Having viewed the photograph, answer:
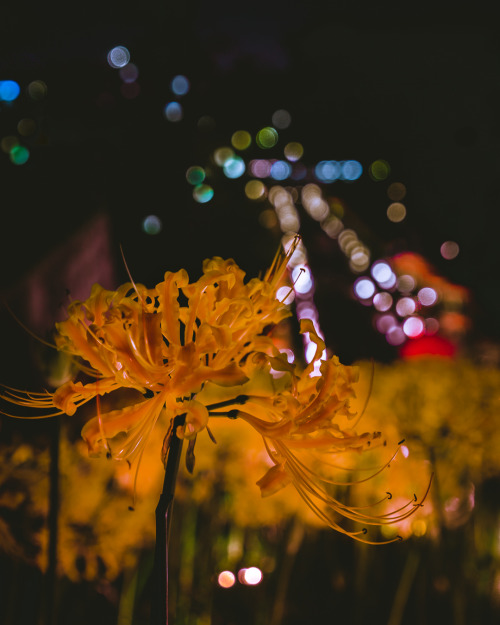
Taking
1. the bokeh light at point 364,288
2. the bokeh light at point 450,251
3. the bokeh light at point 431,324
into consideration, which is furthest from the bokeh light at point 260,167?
the bokeh light at point 450,251

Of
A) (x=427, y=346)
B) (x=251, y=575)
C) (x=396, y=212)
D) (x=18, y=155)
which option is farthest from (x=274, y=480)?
(x=427, y=346)

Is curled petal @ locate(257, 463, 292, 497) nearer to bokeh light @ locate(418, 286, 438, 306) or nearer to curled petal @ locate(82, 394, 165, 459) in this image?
curled petal @ locate(82, 394, 165, 459)

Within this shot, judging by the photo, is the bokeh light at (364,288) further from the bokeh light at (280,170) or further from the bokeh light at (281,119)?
the bokeh light at (281,119)

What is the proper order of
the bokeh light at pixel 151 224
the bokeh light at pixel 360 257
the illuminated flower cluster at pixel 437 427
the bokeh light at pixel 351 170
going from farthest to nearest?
the bokeh light at pixel 360 257, the bokeh light at pixel 351 170, the bokeh light at pixel 151 224, the illuminated flower cluster at pixel 437 427

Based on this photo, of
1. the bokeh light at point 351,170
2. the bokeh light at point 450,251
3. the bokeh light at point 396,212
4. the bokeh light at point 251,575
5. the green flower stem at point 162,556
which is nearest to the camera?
the green flower stem at point 162,556

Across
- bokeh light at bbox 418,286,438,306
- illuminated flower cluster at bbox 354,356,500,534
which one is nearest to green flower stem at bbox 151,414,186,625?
illuminated flower cluster at bbox 354,356,500,534

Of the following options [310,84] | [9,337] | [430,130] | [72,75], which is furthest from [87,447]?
[430,130]

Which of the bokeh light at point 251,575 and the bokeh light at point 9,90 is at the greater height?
the bokeh light at point 9,90

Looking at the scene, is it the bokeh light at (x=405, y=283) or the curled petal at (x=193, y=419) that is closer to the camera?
the curled petal at (x=193, y=419)
